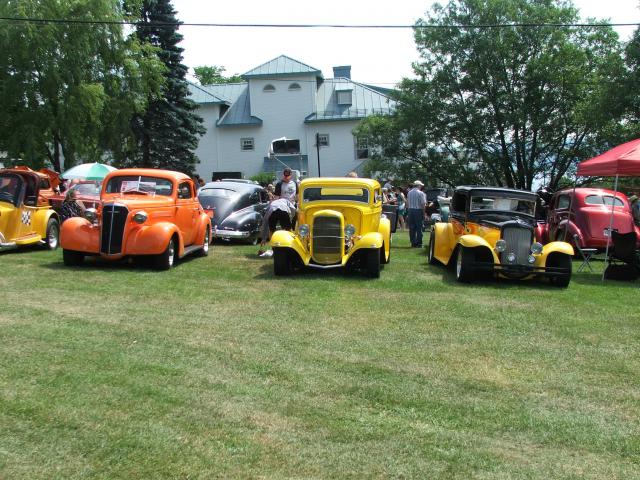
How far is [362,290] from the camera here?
930 cm

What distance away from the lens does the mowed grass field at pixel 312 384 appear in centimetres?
371

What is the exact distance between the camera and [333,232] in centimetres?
1047

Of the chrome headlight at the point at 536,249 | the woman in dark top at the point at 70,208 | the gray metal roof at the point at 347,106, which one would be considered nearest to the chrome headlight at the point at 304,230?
the chrome headlight at the point at 536,249

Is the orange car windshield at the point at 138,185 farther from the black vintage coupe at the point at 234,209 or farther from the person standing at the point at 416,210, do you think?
the person standing at the point at 416,210

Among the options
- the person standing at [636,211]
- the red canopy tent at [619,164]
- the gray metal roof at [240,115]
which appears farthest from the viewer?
the gray metal roof at [240,115]

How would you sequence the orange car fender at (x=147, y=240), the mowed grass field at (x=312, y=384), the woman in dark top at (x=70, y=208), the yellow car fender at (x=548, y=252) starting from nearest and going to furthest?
the mowed grass field at (x=312, y=384) → the yellow car fender at (x=548, y=252) → the orange car fender at (x=147, y=240) → the woman in dark top at (x=70, y=208)

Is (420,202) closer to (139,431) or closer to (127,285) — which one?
(127,285)

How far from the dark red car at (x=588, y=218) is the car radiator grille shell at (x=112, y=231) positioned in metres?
9.59

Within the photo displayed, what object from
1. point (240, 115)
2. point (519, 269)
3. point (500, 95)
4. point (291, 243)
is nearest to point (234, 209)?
point (291, 243)

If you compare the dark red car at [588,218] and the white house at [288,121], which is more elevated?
the white house at [288,121]

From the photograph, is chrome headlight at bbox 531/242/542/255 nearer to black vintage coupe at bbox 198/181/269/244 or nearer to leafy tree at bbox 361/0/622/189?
black vintage coupe at bbox 198/181/269/244

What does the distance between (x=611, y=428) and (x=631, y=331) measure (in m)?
3.26

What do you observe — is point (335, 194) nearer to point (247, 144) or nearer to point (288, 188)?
point (288, 188)

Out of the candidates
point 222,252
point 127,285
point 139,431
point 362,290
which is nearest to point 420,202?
point 222,252
